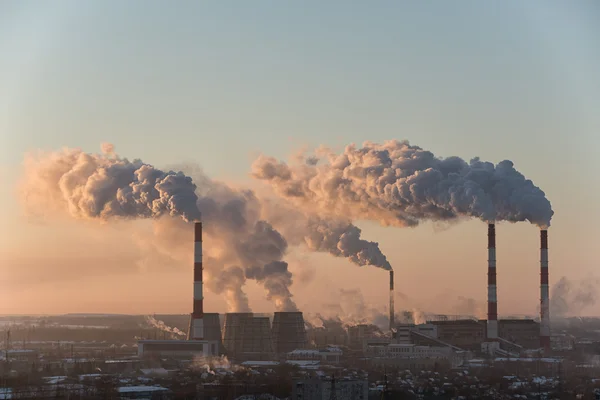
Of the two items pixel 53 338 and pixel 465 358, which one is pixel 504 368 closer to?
pixel 465 358

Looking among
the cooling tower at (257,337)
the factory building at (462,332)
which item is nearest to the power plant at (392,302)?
the factory building at (462,332)

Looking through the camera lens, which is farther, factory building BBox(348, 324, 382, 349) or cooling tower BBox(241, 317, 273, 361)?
factory building BBox(348, 324, 382, 349)

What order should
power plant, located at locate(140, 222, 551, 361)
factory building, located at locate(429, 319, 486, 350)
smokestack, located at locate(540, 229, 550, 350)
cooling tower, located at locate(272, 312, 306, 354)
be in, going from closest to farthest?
smokestack, located at locate(540, 229, 550, 350)
power plant, located at locate(140, 222, 551, 361)
cooling tower, located at locate(272, 312, 306, 354)
factory building, located at locate(429, 319, 486, 350)

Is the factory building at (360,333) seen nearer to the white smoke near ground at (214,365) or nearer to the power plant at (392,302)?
the power plant at (392,302)

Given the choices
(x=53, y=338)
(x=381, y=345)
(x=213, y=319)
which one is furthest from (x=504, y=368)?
(x=53, y=338)

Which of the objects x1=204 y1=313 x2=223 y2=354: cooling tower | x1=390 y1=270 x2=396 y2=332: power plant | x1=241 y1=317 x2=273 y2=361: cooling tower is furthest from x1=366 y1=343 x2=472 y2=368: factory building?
x1=204 y1=313 x2=223 y2=354: cooling tower

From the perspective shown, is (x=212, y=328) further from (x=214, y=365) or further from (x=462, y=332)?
(x=462, y=332)

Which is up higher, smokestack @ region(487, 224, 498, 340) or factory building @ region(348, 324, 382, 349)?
smokestack @ region(487, 224, 498, 340)

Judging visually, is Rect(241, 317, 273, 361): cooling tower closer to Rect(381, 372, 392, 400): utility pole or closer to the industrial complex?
the industrial complex
